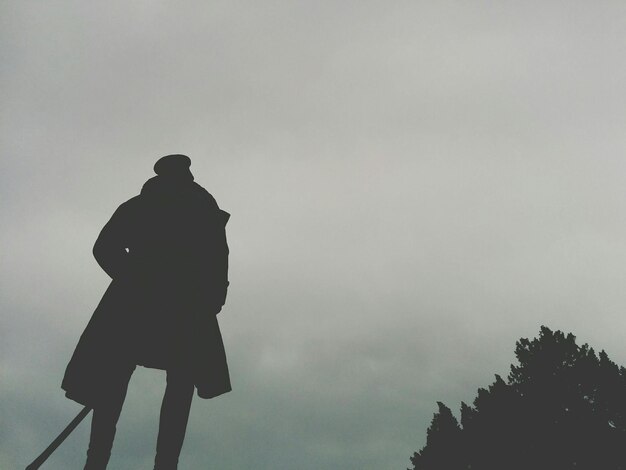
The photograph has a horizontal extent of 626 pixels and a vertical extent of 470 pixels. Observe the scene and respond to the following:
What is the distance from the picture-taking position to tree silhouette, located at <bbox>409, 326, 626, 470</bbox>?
3003 centimetres

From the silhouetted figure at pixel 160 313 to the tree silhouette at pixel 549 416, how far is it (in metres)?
33.0

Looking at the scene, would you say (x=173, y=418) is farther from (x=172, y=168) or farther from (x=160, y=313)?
(x=172, y=168)

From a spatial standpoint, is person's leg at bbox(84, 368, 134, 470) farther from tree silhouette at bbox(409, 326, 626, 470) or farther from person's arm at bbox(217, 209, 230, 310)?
tree silhouette at bbox(409, 326, 626, 470)

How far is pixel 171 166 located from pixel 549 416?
36298 mm

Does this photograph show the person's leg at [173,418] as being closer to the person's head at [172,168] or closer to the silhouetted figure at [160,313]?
the silhouetted figure at [160,313]

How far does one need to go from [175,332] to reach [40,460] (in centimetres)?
123

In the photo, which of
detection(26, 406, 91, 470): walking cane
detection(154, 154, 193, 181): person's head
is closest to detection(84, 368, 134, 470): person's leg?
detection(26, 406, 91, 470): walking cane

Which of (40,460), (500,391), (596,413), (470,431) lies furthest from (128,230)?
(470,431)

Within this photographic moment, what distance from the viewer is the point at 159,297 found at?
3.81 metres

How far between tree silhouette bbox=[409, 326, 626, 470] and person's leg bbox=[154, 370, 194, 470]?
32966 millimetres

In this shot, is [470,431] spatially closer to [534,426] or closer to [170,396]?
[534,426]

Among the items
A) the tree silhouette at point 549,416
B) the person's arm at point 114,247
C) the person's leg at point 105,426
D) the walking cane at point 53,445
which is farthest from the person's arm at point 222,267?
the tree silhouette at point 549,416

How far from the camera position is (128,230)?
409cm

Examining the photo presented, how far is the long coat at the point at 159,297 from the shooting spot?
12.0ft
